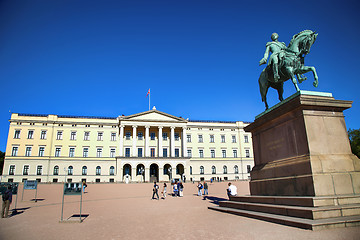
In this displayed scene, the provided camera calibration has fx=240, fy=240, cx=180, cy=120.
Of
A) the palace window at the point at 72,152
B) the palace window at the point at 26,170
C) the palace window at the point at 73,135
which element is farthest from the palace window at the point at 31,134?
the palace window at the point at 72,152

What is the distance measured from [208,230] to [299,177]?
9.30 feet

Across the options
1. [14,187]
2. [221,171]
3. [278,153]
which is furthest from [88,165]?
[278,153]

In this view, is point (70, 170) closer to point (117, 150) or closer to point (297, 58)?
point (117, 150)

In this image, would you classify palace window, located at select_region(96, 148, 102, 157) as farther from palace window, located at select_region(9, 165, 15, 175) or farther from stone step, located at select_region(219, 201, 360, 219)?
stone step, located at select_region(219, 201, 360, 219)

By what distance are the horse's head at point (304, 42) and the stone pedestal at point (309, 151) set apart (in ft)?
5.74

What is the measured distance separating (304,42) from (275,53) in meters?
0.95

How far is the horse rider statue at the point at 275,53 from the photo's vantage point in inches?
328

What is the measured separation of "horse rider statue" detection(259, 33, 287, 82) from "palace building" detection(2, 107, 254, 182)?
40.2m

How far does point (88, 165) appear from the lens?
52.1 metres

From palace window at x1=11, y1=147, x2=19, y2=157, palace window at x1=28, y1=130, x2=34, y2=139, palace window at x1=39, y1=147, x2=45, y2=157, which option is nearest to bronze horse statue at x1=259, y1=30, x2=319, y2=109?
palace window at x1=39, y1=147, x2=45, y2=157

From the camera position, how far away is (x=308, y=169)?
20.6 feet

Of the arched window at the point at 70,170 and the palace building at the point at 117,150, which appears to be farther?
the arched window at the point at 70,170

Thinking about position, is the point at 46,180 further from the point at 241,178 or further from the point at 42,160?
the point at 241,178

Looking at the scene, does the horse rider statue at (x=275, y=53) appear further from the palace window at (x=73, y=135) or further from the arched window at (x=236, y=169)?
the arched window at (x=236, y=169)
